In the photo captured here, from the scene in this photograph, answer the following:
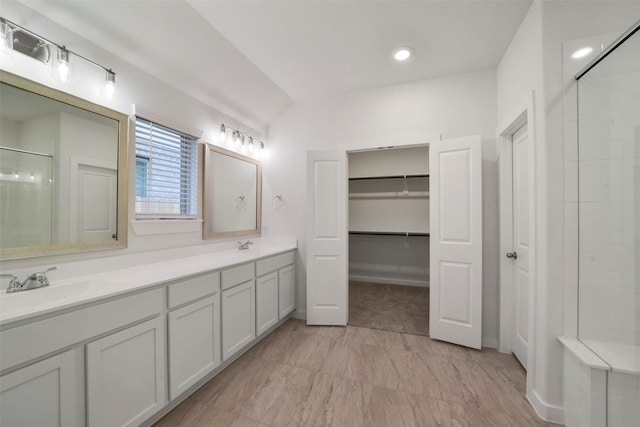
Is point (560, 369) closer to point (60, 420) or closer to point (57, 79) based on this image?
point (60, 420)

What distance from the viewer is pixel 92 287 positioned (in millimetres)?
1398

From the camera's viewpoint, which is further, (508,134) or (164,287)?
(508,134)

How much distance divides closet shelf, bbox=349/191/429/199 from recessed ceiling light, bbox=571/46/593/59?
109 inches

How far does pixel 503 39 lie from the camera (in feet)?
6.75

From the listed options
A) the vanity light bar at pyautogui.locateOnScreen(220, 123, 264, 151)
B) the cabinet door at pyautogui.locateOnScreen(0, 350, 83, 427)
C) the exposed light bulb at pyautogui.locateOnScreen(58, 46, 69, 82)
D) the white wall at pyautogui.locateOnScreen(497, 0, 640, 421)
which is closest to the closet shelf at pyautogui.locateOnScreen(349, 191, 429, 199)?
the vanity light bar at pyautogui.locateOnScreen(220, 123, 264, 151)

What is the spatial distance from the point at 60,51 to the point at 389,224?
430cm

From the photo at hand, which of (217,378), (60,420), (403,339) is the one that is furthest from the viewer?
(403,339)

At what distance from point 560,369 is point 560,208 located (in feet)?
3.31

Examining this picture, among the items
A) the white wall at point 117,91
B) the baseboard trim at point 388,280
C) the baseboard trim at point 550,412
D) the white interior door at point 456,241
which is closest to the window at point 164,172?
the white wall at point 117,91

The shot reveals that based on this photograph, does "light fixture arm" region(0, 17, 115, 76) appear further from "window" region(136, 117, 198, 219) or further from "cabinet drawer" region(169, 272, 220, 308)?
"cabinet drawer" region(169, 272, 220, 308)

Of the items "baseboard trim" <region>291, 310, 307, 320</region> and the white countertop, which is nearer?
the white countertop

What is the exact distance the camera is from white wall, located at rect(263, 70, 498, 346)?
2.43 meters

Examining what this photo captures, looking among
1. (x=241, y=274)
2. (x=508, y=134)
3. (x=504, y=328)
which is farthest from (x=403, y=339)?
(x=508, y=134)

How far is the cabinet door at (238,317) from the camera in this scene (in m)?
1.96
